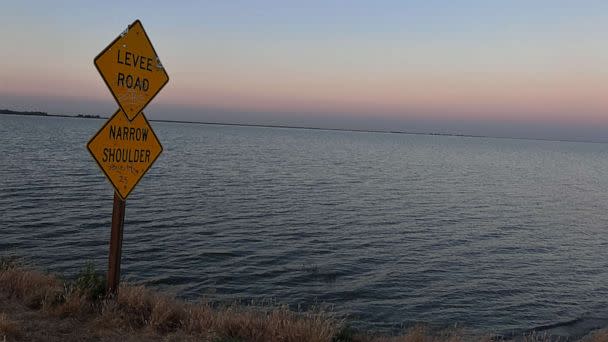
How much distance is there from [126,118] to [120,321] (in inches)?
100

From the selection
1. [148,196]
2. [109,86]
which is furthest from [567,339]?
[148,196]

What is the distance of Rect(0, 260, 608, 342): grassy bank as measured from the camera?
566 cm

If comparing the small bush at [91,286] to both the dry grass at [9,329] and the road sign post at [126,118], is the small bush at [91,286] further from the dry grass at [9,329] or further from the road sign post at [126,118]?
the dry grass at [9,329]

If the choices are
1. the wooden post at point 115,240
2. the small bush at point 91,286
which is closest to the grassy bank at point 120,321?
the small bush at point 91,286

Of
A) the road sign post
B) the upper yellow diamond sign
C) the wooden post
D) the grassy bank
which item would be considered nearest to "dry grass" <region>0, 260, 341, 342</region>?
the grassy bank

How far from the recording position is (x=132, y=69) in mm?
5898

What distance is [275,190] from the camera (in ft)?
93.8

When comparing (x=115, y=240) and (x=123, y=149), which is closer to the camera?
(x=123, y=149)

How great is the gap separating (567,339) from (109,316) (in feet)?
31.4

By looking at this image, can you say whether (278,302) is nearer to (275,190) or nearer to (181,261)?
(181,261)

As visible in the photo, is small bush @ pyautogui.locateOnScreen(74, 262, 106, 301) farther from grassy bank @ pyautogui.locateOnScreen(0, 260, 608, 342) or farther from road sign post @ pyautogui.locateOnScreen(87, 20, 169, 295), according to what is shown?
road sign post @ pyautogui.locateOnScreen(87, 20, 169, 295)

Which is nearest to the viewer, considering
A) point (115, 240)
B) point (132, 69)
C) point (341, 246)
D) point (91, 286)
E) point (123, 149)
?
point (132, 69)

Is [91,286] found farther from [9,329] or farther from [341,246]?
[341,246]

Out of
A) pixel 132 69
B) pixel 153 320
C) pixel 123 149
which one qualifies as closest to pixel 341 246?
pixel 153 320
